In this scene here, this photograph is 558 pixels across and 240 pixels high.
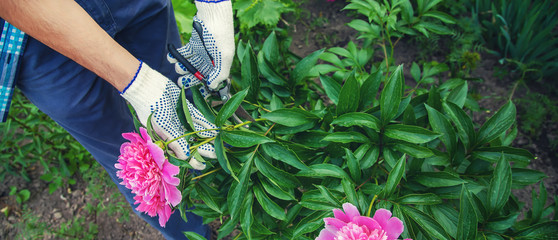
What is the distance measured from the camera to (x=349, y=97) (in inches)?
40.2

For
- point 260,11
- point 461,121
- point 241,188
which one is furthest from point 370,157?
point 260,11

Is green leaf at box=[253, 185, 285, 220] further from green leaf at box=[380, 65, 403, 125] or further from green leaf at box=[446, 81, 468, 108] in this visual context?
green leaf at box=[446, 81, 468, 108]

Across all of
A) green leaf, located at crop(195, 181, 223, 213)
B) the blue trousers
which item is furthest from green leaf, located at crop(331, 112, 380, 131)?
the blue trousers

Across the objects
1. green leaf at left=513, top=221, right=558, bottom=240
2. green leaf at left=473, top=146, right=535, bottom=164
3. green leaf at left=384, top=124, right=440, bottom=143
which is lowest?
green leaf at left=513, top=221, right=558, bottom=240

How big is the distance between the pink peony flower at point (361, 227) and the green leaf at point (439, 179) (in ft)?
0.99

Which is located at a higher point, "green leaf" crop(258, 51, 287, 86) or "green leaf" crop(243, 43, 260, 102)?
"green leaf" crop(243, 43, 260, 102)

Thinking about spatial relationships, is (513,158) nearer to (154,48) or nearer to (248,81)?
(248,81)

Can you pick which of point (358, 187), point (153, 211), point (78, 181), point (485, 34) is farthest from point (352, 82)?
point (78, 181)

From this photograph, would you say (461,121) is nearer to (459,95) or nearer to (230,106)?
(459,95)

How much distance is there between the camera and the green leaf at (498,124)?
39.7 inches

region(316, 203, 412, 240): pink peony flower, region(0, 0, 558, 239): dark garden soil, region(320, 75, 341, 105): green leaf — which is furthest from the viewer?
Answer: region(0, 0, 558, 239): dark garden soil

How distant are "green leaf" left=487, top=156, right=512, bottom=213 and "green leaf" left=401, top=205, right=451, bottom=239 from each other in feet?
0.46

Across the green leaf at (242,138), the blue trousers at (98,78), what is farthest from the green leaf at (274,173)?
the blue trousers at (98,78)

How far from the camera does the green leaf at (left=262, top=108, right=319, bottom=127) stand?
1.02 metres
